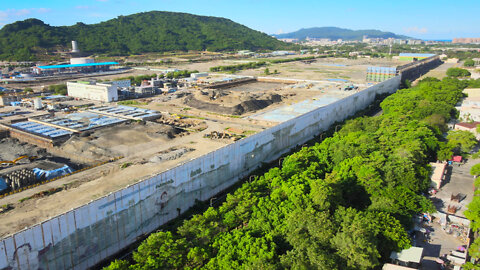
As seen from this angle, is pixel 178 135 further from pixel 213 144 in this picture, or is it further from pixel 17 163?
pixel 17 163

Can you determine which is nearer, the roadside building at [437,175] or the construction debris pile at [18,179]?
the construction debris pile at [18,179]

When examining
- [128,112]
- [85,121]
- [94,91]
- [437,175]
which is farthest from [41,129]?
[437,175]

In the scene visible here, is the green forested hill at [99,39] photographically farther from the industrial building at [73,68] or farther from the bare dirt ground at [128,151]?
the bare dirt ground at [128,151]

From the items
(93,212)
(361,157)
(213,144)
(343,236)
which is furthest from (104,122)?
(343,236)

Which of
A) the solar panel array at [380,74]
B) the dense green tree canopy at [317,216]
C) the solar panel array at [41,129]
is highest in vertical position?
the solar panel array at [380,74]

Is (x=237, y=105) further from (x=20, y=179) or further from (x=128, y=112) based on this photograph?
(x=20, y=179)

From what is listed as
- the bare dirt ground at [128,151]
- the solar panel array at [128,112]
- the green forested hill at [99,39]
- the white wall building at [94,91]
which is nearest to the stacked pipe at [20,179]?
the bare dirt ground at [128,151]
